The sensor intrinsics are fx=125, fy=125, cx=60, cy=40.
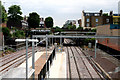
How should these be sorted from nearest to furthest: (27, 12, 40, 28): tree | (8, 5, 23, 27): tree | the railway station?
the railway station < (8, 5, 23, 27): tree < (27, 12, 40, 28): tree

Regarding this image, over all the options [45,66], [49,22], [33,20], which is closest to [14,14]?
[33,20]

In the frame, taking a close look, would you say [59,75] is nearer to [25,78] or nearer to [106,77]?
[106,77]

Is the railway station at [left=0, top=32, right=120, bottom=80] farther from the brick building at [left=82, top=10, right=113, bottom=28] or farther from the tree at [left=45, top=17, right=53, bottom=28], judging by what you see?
the tree at [left=45, top=17, right=53, bottom=28]

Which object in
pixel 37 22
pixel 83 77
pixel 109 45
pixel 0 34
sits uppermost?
pixel 37 22

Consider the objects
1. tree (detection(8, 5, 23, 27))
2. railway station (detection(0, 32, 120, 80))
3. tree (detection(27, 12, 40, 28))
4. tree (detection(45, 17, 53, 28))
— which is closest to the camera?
railway station (detection(0, 32, 120, 80))

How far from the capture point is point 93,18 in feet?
Answer: 123

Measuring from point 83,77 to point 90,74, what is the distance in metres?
0.71

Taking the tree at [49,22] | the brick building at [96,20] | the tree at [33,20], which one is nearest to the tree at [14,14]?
the tree at [33,20]

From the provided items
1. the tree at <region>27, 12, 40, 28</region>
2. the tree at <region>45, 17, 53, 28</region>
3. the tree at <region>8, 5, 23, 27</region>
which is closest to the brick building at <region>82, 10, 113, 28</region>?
the tree at <region>27, 12, 40, 28</region>

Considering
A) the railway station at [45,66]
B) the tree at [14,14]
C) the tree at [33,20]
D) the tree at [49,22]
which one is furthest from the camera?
the tree at [49,22]

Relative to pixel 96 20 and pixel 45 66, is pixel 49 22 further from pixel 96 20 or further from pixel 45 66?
pixel 45 66

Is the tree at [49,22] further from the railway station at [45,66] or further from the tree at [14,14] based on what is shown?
the railway station at [45,66]

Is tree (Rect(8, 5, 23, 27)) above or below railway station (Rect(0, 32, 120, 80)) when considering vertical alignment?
above

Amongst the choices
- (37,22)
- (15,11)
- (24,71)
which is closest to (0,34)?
(15,11)
